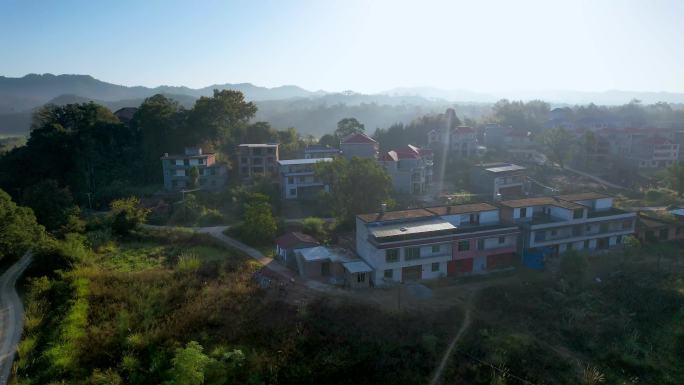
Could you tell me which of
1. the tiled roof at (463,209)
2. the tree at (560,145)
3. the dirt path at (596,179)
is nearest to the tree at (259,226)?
the tiled roof at (463,209)

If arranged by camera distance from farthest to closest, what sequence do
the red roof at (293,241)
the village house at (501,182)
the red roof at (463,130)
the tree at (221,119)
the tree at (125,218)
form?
the red roof at (463,130) < the tree at (221,119) < the village house at (501,182) < the tree at (125,218) < the red roof at (293,241)

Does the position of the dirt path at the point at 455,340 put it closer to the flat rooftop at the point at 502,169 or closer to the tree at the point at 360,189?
the tree at the point at 360,189

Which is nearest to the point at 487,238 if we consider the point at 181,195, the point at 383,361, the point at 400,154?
the point at 383,361

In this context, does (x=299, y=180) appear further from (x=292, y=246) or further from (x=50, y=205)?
(x=50, y=205)

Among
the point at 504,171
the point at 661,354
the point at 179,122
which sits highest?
the point at 179,122

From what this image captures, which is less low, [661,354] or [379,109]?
[379,109]

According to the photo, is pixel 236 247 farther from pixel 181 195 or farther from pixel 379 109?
pixel 379 109

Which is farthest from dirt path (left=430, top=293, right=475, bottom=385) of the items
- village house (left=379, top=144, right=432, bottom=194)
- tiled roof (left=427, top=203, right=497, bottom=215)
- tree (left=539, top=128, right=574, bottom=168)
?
tree (left=539, top=128, right=574, bottom=168)
